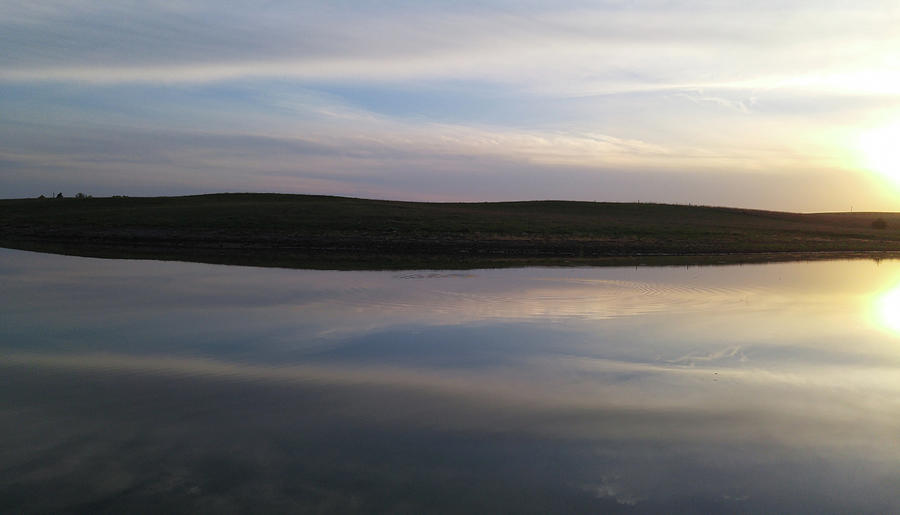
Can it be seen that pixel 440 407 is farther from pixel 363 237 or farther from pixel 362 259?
pixel 363 237

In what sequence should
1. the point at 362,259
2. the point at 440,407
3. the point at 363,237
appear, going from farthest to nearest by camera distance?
the point at 363,237 → the point at 362,259 → the point at 440,407

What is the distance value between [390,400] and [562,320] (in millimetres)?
7841

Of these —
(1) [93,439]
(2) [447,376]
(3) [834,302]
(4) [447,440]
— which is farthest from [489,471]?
(3) [834,302]

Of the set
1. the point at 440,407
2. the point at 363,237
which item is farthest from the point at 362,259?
the point at 440,407

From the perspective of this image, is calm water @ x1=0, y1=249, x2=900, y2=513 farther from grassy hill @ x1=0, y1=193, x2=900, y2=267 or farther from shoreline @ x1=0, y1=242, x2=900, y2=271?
grassy hill @ x1=0, y1=193, x2=900, y2=267

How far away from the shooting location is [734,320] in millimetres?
17172

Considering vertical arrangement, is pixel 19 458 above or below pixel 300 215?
below

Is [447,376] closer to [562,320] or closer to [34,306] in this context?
[562,320]

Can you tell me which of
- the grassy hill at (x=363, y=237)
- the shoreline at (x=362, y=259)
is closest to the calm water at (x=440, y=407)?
the shoreline at (x=362, y=259)

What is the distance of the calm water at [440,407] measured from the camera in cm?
677

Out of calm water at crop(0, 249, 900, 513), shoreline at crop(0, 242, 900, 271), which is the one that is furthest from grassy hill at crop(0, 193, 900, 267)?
calm water at crop(0, 249, 900, 513)

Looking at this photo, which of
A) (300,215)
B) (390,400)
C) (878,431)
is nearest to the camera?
(878,431)

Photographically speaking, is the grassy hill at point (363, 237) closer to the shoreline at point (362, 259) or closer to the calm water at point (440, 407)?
the shoreline at point (362, 259)

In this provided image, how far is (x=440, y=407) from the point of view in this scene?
927 centimetres
